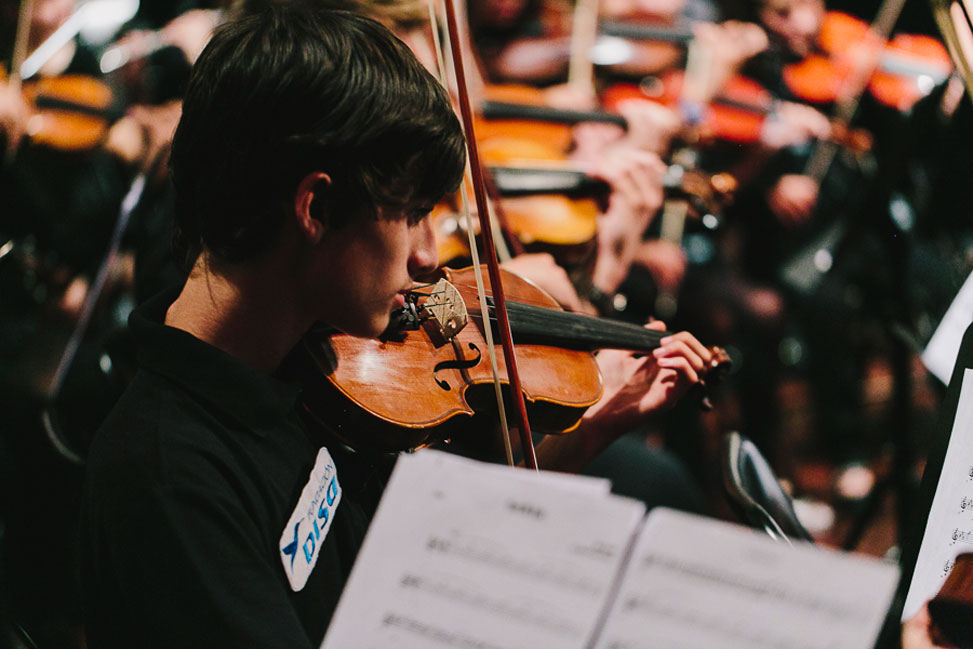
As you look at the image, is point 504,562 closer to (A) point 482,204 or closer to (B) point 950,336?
(A) point 482,204

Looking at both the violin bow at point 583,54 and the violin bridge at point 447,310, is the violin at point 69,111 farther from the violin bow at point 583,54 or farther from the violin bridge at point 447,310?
the violin bow at point 583,54

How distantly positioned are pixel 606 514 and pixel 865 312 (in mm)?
2579

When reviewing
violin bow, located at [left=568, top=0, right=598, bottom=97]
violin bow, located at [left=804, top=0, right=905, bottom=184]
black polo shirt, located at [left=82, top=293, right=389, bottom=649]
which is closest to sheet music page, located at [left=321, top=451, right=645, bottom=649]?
black polo shirt, located at [left=82, top=293, right=389, bottom=649]

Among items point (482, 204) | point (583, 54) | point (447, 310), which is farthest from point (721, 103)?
point (482, 204)

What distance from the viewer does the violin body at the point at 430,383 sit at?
3.17 ft

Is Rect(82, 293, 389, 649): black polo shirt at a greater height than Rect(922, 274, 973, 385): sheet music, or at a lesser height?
greater

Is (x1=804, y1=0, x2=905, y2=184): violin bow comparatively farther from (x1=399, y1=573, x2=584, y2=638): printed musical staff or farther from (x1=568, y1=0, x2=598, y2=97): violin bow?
(x1=399, y1=573, x2=584, y2=638): printed musical staff

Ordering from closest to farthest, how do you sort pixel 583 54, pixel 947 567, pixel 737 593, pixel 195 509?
pixel 737 593 < pixel 195 509 < pixel 947 567 < pixel 583 54

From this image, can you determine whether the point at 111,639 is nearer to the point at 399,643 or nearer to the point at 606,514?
the point at 399,643

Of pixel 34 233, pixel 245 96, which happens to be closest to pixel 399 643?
pixel 245 96

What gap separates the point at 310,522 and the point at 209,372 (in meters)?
0.19

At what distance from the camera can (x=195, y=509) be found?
0.76m

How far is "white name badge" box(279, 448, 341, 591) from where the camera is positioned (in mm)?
850

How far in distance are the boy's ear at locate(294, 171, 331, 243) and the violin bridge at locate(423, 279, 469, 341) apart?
0.90 feet
